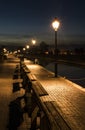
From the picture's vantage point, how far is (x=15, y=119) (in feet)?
35.7

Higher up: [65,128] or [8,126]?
[65,128]

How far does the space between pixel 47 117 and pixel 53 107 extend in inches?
41.7

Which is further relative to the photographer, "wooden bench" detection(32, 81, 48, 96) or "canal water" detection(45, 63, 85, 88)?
"canal water" detection(45, 63, 85, 88)

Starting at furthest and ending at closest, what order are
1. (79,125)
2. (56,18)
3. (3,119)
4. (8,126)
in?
(56,18) → (3,119) → (8,126) → (79,125)

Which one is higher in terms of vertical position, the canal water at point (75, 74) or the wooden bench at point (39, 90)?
the wooden bench at point (39, 90)

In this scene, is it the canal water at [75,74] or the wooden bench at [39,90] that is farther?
the canal water at [75,74]

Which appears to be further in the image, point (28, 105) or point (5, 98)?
point (5, 98)

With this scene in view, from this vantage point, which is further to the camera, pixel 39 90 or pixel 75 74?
pixel 75 74

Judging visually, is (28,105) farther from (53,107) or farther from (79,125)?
(53,107)

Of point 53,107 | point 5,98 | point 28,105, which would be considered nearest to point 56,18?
point 5,98

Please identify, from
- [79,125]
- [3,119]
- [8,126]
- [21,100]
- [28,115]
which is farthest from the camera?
[21,100]

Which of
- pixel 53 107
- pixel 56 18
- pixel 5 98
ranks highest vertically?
pixel 56 18

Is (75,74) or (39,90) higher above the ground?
(39,90)

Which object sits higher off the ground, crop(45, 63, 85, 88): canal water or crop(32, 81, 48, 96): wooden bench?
crop(32, 81, 48, 96): wooden bench
